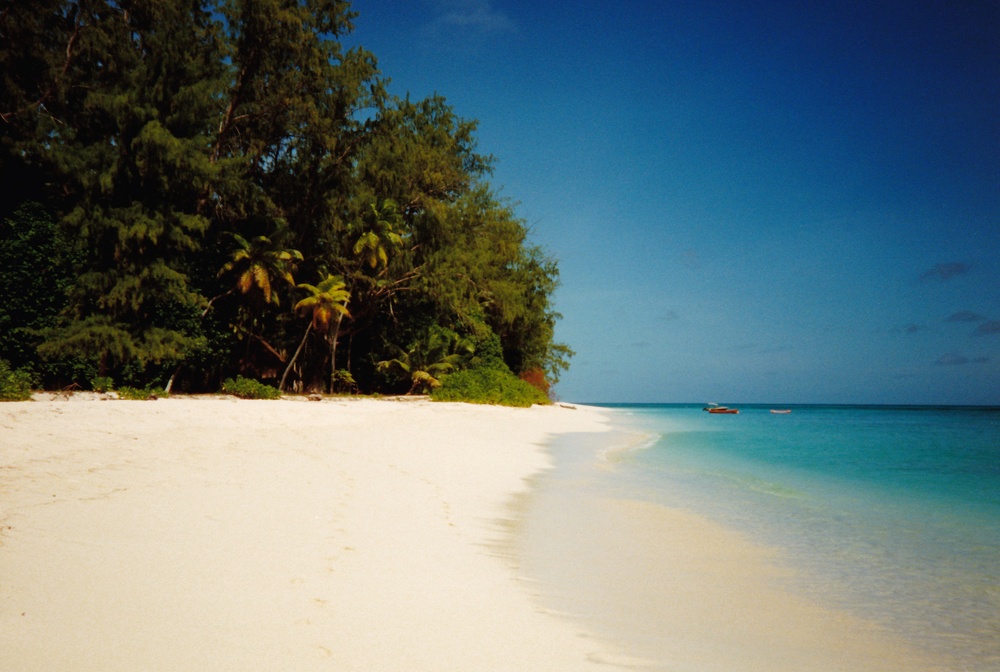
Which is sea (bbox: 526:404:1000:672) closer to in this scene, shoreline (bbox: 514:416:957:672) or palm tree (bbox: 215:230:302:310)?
shoreline (bbox: 514:416:957:672)

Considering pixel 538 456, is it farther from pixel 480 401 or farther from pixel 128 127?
pixel 128 127

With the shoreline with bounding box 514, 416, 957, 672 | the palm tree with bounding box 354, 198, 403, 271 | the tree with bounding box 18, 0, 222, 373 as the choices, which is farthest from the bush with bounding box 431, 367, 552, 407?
the shoreline with bounding box 514, 416, 957, 672

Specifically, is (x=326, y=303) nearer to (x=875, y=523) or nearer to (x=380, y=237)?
(x=380, y=237)

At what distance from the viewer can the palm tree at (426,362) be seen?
953 inches

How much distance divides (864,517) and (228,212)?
2174 cm

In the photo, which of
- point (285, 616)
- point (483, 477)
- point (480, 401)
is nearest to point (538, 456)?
point (483, 477)

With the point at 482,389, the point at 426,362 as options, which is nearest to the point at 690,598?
the point at 482,389

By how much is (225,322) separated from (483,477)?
656 inches

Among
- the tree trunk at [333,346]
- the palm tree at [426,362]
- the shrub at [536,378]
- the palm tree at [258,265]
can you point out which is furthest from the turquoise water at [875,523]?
the shrub at [536,378]

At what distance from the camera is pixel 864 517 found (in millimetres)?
7055

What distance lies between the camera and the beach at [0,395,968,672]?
97.8 inches

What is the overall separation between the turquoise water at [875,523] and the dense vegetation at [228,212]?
13.8 m

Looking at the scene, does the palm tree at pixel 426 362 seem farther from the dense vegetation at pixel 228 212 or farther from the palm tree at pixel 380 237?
the palm tree at pixel 380 237

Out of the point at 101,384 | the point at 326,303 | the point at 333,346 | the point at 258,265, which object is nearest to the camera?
the point at 101,384
